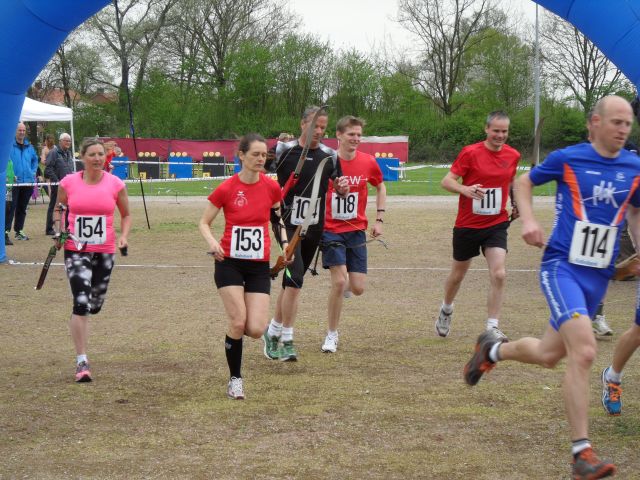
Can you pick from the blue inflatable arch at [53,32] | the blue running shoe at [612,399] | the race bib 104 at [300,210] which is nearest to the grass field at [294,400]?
the blue running shoe at [612,399]

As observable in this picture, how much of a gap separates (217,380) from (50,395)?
3.90 ft

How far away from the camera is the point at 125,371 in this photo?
6.80m

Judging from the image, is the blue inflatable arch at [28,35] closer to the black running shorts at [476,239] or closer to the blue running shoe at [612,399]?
the black running shorts at [476,239]

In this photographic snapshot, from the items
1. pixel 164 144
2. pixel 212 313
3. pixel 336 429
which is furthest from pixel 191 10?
pixel 336 429

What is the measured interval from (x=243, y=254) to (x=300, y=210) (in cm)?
135

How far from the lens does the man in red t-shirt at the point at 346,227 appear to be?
745 centimetres

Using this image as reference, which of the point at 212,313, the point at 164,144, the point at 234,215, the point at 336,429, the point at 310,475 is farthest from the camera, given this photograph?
the point at 164,144

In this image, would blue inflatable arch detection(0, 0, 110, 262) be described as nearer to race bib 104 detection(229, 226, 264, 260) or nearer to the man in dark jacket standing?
race bib 104 detection(229, 226, 264, 260)

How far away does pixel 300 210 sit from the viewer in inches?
→ 286

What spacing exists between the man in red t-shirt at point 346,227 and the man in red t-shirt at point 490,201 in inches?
29.9

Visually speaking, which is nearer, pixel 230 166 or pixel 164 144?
pixel 230 166

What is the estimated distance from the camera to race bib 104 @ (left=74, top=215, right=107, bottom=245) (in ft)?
21.7

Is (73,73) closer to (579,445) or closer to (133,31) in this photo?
(133,31)

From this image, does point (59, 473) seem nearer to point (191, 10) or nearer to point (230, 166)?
point (230, 166)
